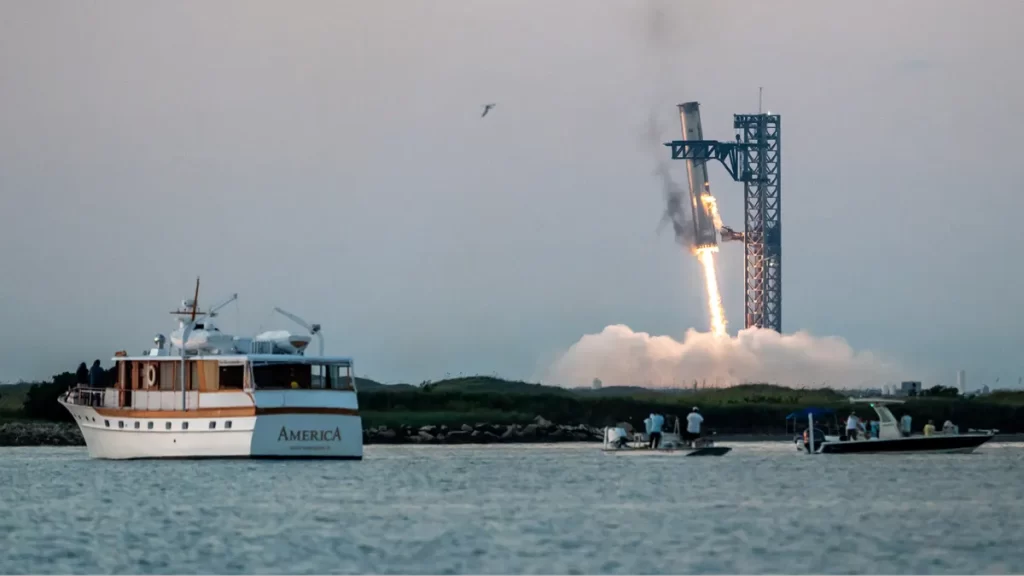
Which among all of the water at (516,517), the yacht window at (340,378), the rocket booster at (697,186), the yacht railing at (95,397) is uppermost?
the rocket booster at (697,186)

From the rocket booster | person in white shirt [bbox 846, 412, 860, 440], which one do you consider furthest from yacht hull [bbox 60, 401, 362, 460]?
the rocket booster

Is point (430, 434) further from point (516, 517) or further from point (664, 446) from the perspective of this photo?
point (516, 517)

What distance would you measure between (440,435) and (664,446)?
80.0 feet

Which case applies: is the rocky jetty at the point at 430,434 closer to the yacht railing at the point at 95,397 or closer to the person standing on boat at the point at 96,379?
the yacht railing at the point at 95,397

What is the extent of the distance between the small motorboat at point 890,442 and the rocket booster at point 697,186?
145 feet

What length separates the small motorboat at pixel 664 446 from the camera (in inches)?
3194

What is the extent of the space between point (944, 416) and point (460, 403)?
29.2 meters

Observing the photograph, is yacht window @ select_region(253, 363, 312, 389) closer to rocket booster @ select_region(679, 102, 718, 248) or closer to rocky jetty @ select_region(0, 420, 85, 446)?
rocky jetty @ select_region(0, 420, 85, 446)

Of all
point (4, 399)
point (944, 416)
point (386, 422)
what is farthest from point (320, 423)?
point (4, 399)

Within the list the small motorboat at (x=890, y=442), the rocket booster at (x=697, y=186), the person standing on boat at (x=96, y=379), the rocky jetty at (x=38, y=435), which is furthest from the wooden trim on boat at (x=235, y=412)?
the rocket booster at (x=697, y=186)

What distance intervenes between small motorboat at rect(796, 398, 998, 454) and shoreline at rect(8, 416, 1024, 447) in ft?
73.0

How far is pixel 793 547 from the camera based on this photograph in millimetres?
42969

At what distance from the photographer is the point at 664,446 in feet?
267

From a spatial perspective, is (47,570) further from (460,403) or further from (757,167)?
(757,167)
